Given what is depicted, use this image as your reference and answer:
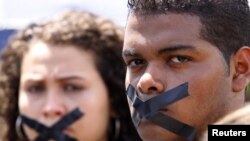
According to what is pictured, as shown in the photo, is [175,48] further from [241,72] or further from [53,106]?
[53,106]

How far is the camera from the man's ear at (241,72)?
3.06 m

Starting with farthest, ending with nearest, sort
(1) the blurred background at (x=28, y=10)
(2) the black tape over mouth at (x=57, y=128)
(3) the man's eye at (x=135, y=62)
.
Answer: (1) the blurred background at (x=28, y=10)
(2) the black tape over mouth at (x=57, y=128)
(3) the man's eye at (x=135, y=62)

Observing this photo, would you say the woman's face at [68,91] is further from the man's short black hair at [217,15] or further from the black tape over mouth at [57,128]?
the man's short black hair at [217,15]

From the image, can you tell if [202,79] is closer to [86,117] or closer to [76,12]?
[86,117]

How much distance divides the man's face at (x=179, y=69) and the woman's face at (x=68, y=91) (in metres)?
1.28

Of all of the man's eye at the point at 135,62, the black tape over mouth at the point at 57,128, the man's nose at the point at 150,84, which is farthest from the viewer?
the black tape over mouth at the point at 57,128

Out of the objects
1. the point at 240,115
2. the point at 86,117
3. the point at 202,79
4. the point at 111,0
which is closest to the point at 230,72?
the point at 202,79

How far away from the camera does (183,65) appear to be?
2.94 m

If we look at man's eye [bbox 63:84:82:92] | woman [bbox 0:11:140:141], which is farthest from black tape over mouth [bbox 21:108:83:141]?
man's eye [bbox 63:84:82:92]

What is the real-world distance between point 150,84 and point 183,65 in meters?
0.16

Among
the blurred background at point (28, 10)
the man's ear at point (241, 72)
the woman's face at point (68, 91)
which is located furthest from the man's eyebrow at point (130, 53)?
the blurred background at point (28, 10)

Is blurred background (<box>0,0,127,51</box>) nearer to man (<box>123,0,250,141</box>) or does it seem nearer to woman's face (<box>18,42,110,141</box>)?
woman's face (<box>18,42,110,141</box>)

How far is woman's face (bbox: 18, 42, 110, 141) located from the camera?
4.30m

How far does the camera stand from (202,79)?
293 cm
